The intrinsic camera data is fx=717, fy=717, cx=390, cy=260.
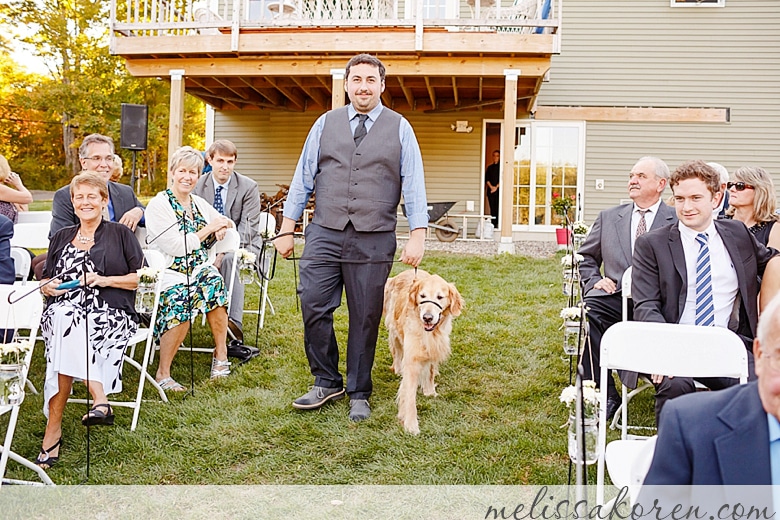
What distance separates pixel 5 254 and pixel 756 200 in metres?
4.09

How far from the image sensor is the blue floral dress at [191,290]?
14.2 feet

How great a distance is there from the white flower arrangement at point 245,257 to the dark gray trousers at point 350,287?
875 mm

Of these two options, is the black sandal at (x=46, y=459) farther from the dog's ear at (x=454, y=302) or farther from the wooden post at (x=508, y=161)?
the wooden post at (x=508, y=161)

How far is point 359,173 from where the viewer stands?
150 inches

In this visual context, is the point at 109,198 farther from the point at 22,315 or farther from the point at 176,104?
the point at 176,104

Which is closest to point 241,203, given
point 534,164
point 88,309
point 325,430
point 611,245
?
point 88,309

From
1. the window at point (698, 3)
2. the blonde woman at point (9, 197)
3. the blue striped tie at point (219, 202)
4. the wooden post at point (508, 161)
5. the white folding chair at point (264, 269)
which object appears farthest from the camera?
the window at point (698, 3)

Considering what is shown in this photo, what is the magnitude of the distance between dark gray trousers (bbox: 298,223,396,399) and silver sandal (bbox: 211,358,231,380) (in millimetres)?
882

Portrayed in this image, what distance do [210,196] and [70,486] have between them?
9.18ft

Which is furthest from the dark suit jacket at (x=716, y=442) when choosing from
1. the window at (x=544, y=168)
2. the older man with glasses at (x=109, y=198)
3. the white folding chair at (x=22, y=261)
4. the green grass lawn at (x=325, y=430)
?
the window at (x=544, y=168)

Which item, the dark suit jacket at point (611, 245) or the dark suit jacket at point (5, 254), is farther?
the dark suit jacket at point (611, 245)

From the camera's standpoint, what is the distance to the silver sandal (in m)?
4.59

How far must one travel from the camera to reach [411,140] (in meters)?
3.90

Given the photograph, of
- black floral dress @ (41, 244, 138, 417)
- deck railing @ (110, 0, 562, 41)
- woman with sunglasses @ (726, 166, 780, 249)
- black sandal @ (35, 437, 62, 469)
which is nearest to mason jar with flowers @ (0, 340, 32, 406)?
black floral dress @ (41, 244, 138, 417)
